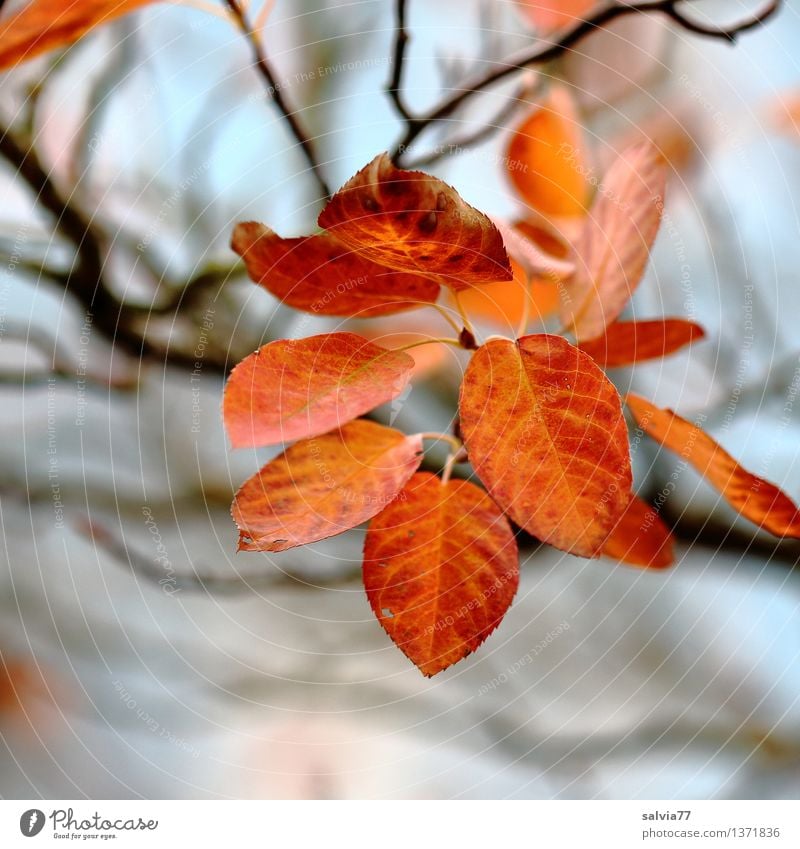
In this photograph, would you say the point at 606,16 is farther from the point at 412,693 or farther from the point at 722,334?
the point at 412,693

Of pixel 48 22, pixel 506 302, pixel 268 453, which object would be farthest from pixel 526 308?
pixel 48 22

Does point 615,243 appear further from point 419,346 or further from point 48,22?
point 48,22

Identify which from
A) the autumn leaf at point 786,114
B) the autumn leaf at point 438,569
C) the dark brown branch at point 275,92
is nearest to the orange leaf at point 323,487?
the autumn leaf at point 438,569

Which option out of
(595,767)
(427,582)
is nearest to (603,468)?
(427,582)

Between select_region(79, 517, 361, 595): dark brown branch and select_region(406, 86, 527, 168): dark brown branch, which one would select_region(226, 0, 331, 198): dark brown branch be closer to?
select_region(406, 86, 527, 168): dark brown branch

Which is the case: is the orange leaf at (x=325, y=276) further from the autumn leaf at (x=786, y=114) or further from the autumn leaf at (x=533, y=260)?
the autumn leaf at (x=786, y=114)

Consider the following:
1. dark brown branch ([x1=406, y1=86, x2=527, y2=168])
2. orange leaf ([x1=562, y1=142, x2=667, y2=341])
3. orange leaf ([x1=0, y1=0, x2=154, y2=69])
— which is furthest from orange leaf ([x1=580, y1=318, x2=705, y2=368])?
orange leaf ([x1=0, y1=0, x2=154, y2=69])
